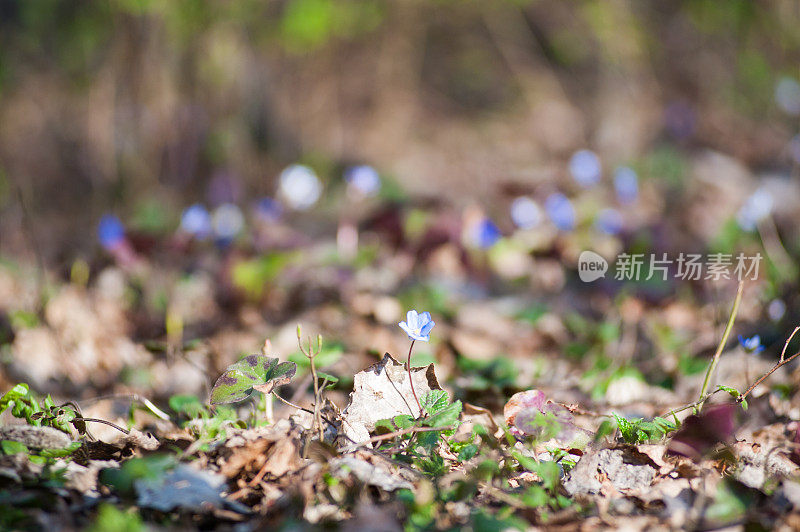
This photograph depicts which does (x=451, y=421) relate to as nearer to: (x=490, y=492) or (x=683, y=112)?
(x=490, y=492)

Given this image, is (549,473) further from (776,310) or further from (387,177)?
(387,177)

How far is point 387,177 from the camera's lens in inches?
145

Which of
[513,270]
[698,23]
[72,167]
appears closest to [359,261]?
[513,270]

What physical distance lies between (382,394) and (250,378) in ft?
0.95

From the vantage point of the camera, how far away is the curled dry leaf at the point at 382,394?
1299mm

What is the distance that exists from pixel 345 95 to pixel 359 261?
2.01 meters

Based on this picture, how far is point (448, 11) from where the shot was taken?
4.46 metres

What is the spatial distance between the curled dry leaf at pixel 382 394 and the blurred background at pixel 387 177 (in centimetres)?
37

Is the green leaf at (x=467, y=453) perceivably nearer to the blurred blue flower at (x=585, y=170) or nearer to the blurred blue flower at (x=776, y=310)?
the blurred blue flower at (x=776, y=310)

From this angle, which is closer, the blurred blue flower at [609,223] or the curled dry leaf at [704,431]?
the curled dry leaf at [704,431]

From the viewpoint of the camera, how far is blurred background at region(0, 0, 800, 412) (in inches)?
86.6

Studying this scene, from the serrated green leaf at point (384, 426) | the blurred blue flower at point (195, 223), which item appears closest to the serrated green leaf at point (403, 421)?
the serrated green leaf at point (384, 426)

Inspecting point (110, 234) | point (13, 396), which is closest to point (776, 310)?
point (13, 396)

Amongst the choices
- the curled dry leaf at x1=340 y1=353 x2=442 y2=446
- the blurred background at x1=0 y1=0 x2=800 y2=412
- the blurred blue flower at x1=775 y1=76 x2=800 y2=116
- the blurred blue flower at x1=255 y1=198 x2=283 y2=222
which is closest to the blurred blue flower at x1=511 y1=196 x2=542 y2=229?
the blurred background at x1=0 y1=0 x2=800 y2=412
